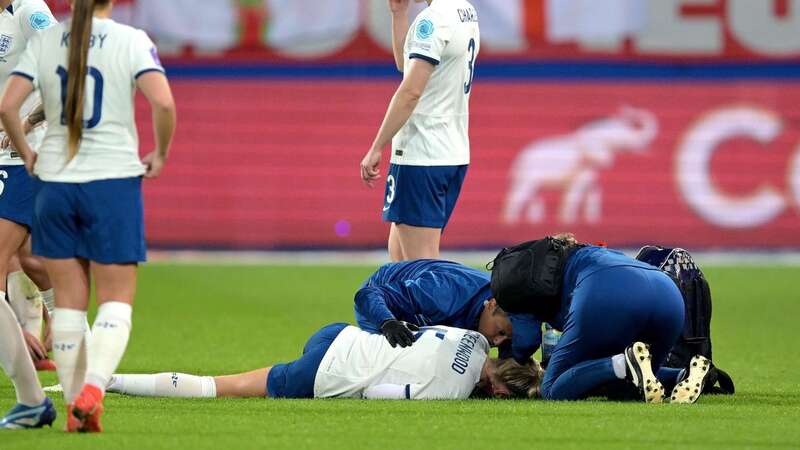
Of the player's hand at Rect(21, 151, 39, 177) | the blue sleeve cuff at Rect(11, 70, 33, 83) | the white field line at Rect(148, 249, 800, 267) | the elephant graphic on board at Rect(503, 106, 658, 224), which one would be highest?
the blue sleeve cuff at Rect(11, 70, 33, 83)

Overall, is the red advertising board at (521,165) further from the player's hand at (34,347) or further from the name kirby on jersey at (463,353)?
the name kirby on jersey at (463,353)

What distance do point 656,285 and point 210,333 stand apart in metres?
4.58

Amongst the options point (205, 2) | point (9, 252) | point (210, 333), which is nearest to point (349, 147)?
point (205, 2)

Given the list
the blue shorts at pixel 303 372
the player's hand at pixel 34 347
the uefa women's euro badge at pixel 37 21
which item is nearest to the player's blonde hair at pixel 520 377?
the blue shorts at pixel 303 372

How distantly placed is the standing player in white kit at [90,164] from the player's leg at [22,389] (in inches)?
5.1

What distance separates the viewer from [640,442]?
5.89 m

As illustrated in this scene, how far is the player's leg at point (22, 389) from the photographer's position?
6.05m

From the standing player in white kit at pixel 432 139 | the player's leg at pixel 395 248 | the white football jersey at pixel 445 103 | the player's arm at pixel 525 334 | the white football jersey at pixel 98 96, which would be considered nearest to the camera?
the white football jersey at pixel 98 96

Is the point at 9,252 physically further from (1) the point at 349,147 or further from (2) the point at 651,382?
(1) the point at 349,147

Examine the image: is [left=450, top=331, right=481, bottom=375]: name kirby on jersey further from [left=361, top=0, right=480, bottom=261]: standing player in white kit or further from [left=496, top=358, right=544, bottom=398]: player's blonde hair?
[left=361, top=0, right=480, bottom=261]: standing player in white kit

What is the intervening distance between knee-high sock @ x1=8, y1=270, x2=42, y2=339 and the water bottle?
3.17 m

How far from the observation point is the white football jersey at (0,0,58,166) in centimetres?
796

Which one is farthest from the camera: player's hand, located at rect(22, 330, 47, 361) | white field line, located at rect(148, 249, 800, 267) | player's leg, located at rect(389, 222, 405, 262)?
white field line, located at rect(148, 249, 800, 267)

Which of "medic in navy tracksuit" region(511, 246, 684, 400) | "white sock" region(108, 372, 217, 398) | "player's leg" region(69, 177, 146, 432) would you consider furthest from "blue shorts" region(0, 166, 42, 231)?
"medic in navy tracksuit" region(511, 246, 684, 400)
